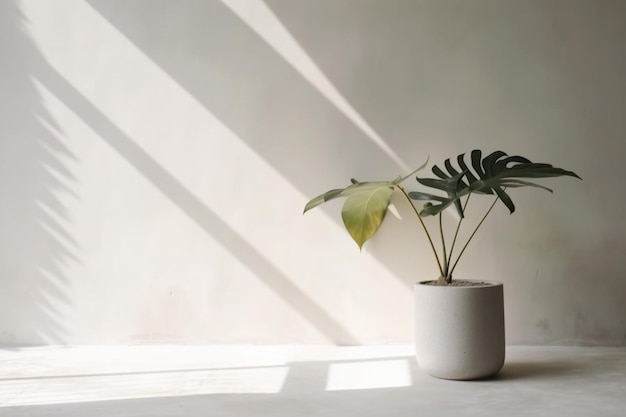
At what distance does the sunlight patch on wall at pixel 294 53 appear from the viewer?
8.29ft

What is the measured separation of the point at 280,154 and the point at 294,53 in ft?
1.40

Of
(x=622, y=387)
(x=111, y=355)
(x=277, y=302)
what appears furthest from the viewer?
(x=277, y=302)

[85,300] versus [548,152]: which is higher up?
[548,152]

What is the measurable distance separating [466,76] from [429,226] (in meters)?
0.64

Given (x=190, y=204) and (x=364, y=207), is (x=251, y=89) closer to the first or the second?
(x=190, y=204)

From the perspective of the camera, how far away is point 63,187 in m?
2.60

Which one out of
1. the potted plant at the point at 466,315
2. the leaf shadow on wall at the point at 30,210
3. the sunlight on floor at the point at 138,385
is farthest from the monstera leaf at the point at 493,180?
the leaf shadow on wall at the point at 30,210

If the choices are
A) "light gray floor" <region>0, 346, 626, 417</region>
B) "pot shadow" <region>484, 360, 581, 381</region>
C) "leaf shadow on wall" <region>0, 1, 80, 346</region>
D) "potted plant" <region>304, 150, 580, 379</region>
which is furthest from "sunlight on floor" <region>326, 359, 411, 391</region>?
"leaf shadow on wall" <region>0, 1, 80, 346</region>

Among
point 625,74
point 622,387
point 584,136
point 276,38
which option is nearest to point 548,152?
point 584,136

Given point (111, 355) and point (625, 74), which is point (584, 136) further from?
point (111, 355)

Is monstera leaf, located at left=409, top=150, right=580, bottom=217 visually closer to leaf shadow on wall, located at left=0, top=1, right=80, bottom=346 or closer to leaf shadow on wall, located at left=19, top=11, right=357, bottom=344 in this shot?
leaf shadow on wall, located at left=19, top=11, right=357, bottom=344

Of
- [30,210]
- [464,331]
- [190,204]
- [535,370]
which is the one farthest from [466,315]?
[30,210]

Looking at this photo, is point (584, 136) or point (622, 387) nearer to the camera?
point (622, 387)

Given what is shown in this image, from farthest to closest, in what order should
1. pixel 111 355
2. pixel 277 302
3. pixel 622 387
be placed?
1. pixel 277 302
2. pixel 111 355
3. pixel 622 387
